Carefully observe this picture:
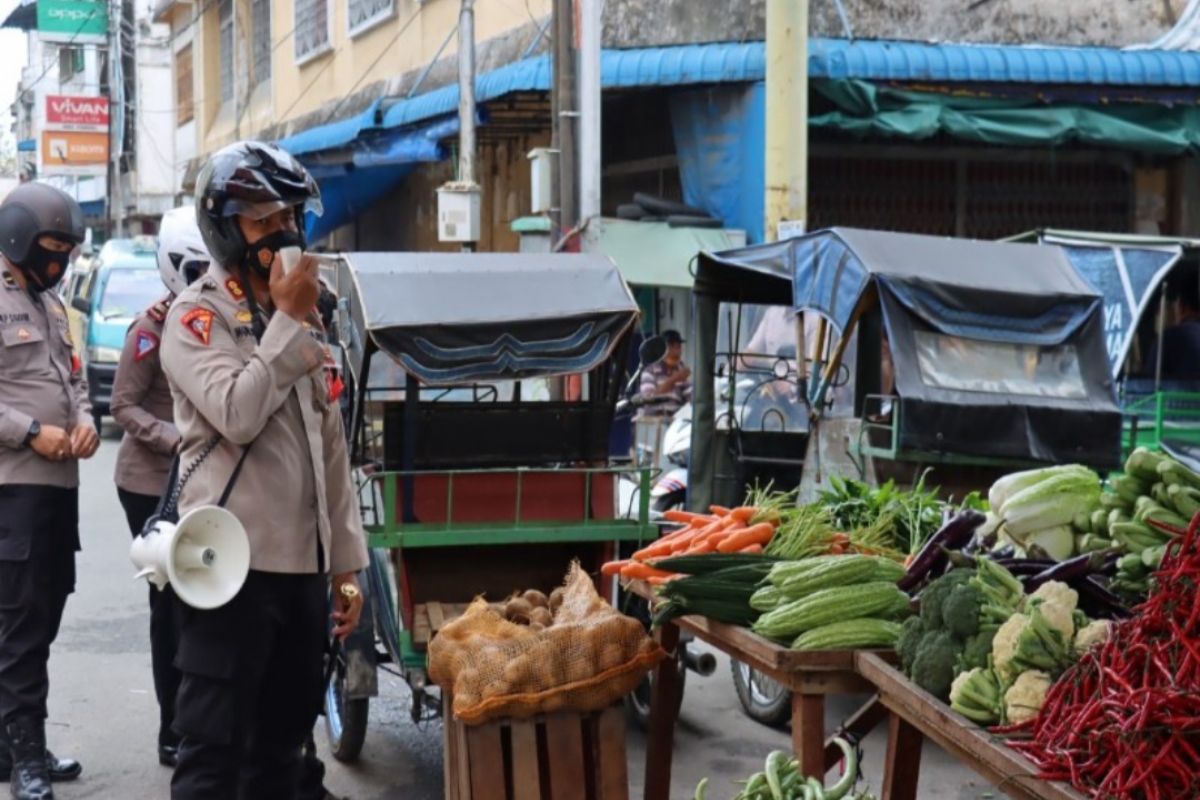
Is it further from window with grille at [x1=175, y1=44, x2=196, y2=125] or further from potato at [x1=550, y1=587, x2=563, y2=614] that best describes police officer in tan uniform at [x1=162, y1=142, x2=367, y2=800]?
window with grille at [x1=175, y1=44, x2=196, y2=125]

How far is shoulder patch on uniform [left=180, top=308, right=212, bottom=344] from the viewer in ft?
14.2

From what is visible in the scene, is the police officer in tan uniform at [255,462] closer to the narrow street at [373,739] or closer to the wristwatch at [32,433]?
the wristwatch at [32,433]

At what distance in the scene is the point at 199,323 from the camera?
4.33 m

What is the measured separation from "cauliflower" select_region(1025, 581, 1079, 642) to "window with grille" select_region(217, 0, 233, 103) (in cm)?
3008

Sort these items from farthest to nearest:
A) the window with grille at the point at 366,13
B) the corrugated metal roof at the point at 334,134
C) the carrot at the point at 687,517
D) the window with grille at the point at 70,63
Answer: the window with grille at the point at 70,63
the window with grille at the point at 366,13
the corrugated metal roof at the point at 334,134
the carrot at the point at 687,517

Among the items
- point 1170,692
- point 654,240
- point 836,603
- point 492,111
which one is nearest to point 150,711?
point 836,603

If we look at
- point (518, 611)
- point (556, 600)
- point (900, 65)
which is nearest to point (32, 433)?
point (518, 611)

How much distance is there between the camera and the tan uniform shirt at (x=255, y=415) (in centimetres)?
421

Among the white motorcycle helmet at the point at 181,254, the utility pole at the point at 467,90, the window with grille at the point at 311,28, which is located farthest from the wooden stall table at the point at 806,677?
the window with grille at the point at 311,28

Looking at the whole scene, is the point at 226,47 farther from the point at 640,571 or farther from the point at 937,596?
the point at 937,596

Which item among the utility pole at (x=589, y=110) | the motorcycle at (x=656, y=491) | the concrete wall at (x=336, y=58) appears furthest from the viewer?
the concrete wall at (x=336, y=58)

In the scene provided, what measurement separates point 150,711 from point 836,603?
4374mm

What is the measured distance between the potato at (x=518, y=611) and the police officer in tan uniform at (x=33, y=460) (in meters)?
1.72

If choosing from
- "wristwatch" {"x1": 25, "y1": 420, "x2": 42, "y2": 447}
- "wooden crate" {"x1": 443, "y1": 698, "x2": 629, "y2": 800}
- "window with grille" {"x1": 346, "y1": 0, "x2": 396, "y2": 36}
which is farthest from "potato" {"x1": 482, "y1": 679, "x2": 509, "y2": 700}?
"window with grille" {"x1": 346, "y1": 0, "x2": 396, "y2": 36}
